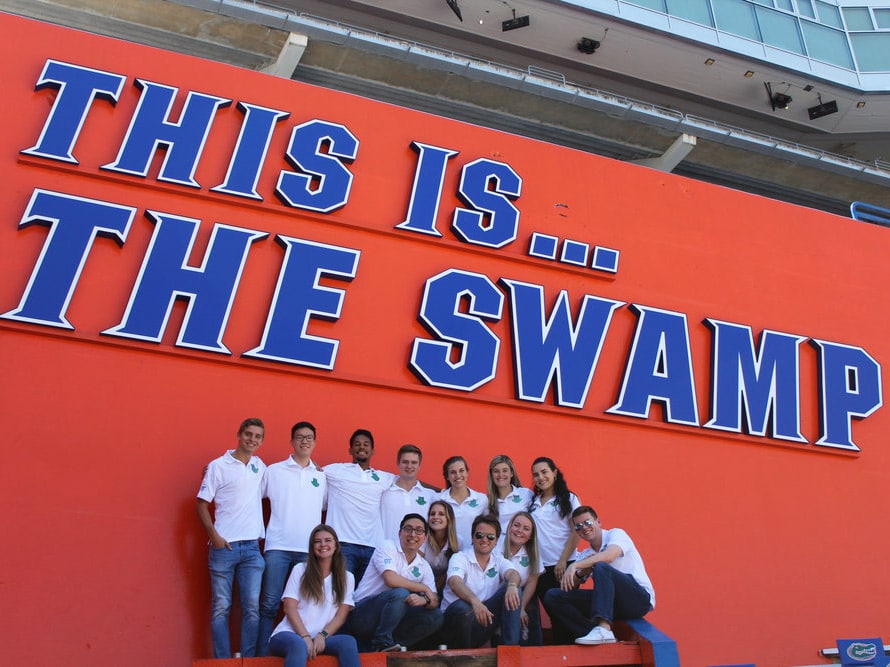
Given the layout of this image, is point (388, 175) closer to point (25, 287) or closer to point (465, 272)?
point (465, 272)

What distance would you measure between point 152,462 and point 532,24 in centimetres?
953

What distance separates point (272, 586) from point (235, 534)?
398mm

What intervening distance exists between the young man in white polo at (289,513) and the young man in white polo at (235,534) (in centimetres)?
8

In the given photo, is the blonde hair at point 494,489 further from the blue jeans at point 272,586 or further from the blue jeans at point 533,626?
the blue jeans at point 272,586

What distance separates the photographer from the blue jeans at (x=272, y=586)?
5441 millimetres

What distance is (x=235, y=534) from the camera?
559 cm

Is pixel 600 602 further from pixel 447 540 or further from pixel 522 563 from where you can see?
pixel 447 540

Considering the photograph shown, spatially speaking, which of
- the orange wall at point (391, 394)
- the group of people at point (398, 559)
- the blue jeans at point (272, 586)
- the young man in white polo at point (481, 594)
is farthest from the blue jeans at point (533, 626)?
the orange wall at point (391, 394)

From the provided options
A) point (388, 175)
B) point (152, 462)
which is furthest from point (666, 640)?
point (388, 175)

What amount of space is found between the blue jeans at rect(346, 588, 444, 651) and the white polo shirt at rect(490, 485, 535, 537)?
95 centimetres

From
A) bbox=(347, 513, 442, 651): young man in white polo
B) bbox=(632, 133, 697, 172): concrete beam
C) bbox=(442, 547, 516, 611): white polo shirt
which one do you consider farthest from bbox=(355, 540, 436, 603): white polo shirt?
bbox=(632, 133, 697, 172): concrete beam

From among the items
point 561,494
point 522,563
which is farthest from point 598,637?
point 561,494

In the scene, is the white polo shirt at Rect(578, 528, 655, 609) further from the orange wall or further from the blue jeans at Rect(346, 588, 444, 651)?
the orange wall

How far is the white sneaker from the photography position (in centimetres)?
495
